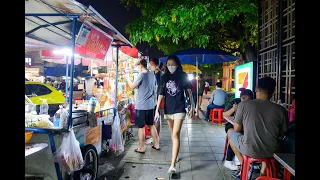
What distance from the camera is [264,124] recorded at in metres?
3.05

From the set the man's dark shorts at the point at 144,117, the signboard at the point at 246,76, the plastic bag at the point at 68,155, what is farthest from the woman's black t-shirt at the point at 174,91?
the signboard at the point at 246,76

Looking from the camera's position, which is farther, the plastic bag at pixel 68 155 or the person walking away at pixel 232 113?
the person walking away at pixel 232 113

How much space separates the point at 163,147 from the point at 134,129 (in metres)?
2.34

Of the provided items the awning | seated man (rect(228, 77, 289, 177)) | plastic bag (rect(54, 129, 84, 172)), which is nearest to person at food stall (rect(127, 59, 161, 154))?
the awning

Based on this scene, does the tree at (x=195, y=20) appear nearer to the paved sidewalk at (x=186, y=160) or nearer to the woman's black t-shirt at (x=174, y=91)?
the woman's black t-shirt at (x=174, y=91)

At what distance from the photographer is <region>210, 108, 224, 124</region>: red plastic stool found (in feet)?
29.7

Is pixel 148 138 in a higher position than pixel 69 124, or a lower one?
lower

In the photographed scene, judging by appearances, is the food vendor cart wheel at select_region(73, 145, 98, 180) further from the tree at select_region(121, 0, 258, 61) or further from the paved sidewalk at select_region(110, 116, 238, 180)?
the tree at select_region(121, 0, 258, 61)

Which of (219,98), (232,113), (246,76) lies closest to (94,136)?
(232,113)

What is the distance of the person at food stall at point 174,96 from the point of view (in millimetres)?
4211

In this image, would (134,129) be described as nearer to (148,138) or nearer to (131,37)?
(148,138)

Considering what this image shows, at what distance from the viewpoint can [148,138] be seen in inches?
252

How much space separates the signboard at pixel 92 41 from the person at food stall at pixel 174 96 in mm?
1237
